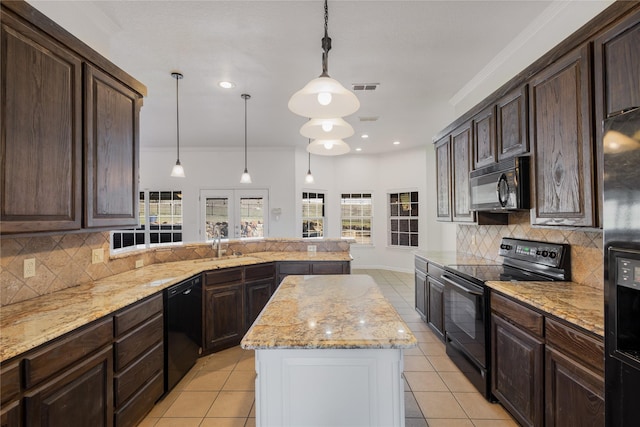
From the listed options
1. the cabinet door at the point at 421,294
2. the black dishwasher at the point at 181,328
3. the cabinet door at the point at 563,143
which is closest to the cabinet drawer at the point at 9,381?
the black dishwasher at the point at 181,328

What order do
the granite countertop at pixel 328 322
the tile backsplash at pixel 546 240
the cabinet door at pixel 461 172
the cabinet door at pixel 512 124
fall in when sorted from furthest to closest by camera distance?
the cabinet door at pixel 461 172 < the cabinet door at pixel 512 124 < the tile backsplash at pixel 546 240 < the granite countertop at pixel 328 322

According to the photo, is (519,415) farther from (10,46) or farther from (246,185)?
(246,185)

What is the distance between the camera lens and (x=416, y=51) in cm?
281

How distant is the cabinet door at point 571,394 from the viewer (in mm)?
1354

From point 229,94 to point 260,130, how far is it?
157 centimetres

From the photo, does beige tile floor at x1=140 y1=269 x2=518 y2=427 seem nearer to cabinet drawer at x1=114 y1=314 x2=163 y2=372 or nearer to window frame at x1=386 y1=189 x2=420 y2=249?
cabinet drawer at x1=114 y1=314 x2=163 y2=372

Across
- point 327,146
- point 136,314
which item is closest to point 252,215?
point 327,146

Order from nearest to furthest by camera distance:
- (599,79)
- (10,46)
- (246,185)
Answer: (10,46), (599,79), (246,185)

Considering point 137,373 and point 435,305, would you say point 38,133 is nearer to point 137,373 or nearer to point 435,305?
point 137,373

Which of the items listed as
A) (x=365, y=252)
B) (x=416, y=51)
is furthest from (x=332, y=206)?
(x=416, y=51)

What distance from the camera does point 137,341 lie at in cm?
196

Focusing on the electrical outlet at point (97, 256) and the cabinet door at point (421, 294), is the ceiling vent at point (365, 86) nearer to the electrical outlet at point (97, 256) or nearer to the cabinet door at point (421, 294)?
the cabinet door at point (421, 294)

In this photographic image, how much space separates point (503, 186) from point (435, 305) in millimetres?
1572

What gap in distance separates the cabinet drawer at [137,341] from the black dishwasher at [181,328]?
0.37 ft
